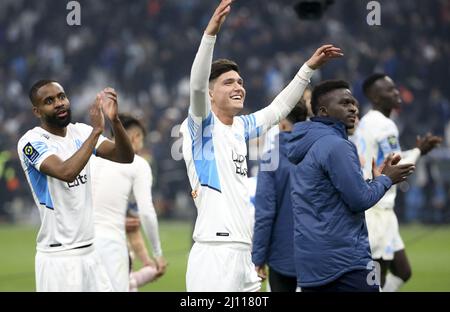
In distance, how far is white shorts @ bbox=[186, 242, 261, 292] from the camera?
20.3 feet

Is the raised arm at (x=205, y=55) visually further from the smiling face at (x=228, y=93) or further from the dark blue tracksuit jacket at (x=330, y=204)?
the dark blue tracksuit jacket at (x=330, y=204)

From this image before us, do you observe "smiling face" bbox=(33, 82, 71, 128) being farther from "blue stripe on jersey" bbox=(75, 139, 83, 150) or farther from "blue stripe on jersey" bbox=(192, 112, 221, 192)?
"blue stripe on jersey" bbox=(192, 112, 221, 192)

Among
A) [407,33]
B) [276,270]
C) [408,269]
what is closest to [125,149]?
[276,270]

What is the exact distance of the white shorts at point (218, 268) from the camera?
6.19 meters

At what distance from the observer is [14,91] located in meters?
25.5

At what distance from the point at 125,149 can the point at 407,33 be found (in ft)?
62.3

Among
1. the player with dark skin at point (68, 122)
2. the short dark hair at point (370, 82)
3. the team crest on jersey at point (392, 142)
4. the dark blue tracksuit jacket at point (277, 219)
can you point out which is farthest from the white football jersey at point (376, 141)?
the player with dark skin at point (68, 122)

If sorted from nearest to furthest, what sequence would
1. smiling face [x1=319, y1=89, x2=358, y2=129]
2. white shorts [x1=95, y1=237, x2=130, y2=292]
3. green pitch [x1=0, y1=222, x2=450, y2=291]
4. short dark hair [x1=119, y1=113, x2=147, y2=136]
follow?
smiling face [x1=319, y1=89, x2=358, y2=129], white shorts [x1=95, y1=237, x2=130, y2=292], short dark hair [x1=119, y1=113, x2=147, y2=136], green pitch [x1=0, y1=222, x2=450, y2=291]

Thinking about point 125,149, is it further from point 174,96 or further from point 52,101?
point 174,96

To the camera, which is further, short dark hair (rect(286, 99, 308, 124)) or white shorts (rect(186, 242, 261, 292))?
short dark hair (rect(286, 99, 308, 124))

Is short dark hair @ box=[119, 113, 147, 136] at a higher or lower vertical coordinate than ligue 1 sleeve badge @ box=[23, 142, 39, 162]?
higher

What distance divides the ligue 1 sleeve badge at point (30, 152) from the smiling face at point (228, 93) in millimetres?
1262

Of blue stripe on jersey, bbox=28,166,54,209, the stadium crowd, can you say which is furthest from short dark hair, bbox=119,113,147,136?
the stadium crowd

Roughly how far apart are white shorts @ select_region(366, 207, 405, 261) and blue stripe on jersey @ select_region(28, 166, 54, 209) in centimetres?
392
